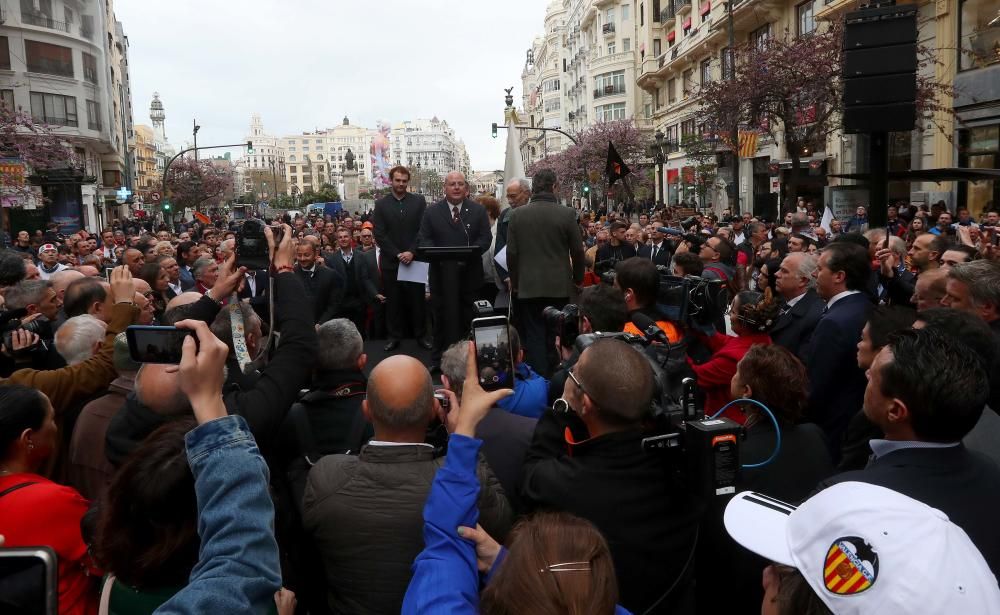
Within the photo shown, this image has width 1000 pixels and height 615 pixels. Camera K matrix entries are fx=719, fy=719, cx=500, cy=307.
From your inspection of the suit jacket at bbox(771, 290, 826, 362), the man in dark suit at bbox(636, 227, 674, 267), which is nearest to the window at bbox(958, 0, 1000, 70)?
the man in dark suit at bbox(636, 227, 674, 267)

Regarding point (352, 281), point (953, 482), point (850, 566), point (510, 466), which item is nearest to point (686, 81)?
point (352, 281)

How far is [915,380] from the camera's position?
2.34 m

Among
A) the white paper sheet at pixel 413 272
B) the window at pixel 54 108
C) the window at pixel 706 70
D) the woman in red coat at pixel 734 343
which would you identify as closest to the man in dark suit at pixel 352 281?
the white paper sheet at pixel 413 272

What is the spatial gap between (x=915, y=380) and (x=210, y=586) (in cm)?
215

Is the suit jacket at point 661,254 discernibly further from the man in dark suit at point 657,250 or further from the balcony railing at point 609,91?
the balcony railing at point 609,91

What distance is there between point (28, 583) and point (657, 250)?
9559mm

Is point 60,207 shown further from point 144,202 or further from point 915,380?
point 915,380

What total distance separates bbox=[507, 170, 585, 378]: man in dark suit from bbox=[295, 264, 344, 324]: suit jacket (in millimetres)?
2804

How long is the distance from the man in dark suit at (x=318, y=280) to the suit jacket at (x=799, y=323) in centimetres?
528

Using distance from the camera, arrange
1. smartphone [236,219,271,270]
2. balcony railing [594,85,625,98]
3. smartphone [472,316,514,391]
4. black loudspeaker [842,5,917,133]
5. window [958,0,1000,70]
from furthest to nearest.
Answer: balcony railing [594,85,625,98] → window [958,0,1000,70] → black loudspeaker [842,5,917,133] → smartphone [236,219,271,270] → smartphone [472,316,514,391]

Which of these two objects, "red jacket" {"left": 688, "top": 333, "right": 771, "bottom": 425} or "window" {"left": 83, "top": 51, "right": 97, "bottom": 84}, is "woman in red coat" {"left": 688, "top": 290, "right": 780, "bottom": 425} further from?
"window" {"left": 83, "top": 51, "right": 97, "bottom": 84}

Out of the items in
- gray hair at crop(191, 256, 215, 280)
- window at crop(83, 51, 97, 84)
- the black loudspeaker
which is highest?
window at crop(83, 51, 97, 84)

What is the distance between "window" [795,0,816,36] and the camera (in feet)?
88.0

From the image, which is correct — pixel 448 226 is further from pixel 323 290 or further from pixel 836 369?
pixel 836 369
